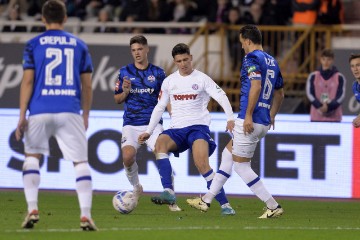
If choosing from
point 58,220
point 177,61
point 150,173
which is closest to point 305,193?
point 150,173

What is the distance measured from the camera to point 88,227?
440 inches

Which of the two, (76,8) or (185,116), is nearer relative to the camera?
(185,116)

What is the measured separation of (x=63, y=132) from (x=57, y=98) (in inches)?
12.6

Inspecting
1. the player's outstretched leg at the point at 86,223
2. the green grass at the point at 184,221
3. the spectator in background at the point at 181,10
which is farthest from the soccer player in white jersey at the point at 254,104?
the spectator in background at the point at 181,10

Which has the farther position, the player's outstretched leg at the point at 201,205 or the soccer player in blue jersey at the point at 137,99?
the soccer player in blue jersey at the point at 137,99

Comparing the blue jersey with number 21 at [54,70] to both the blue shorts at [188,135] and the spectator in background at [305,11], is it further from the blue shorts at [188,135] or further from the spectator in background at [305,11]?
the spectator in background at [305,11]

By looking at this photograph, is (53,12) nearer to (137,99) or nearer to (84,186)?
(84,186)

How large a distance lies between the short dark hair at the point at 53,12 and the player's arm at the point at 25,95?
52 centimetres

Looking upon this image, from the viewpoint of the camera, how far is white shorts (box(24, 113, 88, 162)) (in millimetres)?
11102

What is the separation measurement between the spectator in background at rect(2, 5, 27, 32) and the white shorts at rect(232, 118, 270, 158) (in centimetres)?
1129

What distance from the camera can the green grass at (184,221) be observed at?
11219 mm

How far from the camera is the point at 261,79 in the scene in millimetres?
13586

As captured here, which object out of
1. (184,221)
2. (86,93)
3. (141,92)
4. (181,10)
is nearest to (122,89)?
(141,92)

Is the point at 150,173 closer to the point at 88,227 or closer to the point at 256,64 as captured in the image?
the point at 256,64
